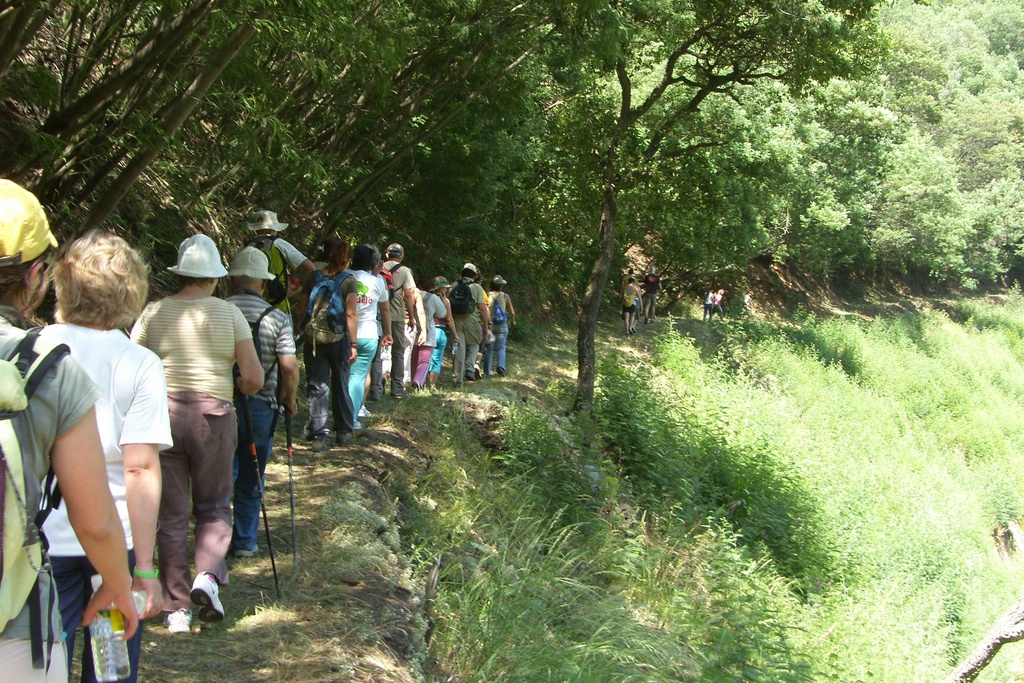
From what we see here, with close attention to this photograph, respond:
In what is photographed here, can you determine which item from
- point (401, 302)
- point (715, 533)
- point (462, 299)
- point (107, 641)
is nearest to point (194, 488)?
point (107, 641)

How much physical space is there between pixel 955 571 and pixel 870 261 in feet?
105

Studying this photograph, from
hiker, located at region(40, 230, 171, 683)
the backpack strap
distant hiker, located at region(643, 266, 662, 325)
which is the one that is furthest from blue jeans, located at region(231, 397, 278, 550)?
distant hiker, located at region(643, 266, 662, 325)

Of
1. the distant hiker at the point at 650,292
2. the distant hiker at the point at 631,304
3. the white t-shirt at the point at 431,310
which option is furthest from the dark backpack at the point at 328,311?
the distant hiker at the point at 650,292

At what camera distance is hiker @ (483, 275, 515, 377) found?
14.6 meters

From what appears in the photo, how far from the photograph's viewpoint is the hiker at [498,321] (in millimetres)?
14602

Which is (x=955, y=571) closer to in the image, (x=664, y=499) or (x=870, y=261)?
(x=664, y=499)

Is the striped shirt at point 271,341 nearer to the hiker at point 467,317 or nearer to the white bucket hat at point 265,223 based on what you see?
the white bucket hat at point 265,223

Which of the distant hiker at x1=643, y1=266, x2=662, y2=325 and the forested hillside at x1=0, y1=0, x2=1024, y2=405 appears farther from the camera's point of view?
the distant hiker at x1=643, y1=266, x2=662, y2=325

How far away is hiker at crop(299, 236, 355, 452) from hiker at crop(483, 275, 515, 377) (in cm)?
647

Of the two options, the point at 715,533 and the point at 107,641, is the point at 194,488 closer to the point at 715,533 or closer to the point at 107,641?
the point at 107,641

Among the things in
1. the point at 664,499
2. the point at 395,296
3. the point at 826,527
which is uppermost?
the point at 395,296

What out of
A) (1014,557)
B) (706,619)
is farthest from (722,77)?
(1014,557)

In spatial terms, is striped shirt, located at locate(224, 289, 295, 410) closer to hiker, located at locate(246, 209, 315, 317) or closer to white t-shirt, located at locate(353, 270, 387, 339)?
hiker, located at locate(246, 209, 315, 317)

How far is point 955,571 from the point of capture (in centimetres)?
1563
